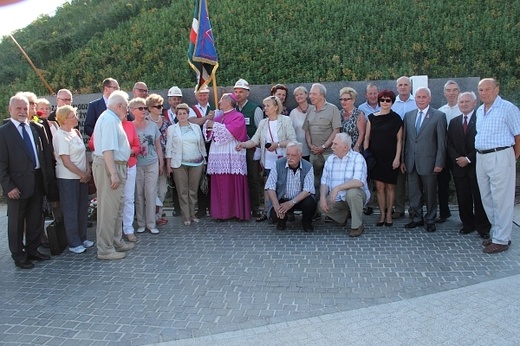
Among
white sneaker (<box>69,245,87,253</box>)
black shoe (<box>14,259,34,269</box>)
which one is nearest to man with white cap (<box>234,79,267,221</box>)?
white sneaker (<box>69,245,87,253</box>)

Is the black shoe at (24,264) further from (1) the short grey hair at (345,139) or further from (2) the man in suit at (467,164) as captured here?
(2) the man in suit at (467,164)

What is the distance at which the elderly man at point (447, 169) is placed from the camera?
7.18m

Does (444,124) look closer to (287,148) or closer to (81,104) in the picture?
→ (287,148)

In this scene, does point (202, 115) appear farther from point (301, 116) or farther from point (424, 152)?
point (424, 152)

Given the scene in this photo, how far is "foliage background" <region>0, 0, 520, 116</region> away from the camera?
41.5 feet

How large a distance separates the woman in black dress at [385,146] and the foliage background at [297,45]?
5.21 metres

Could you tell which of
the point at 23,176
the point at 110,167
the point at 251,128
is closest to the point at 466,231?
the point at 251,128

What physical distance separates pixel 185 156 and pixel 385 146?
3074 mm

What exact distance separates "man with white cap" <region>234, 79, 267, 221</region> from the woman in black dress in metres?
1.85

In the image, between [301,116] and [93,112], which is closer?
[93,112]

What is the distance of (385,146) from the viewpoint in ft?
23.7

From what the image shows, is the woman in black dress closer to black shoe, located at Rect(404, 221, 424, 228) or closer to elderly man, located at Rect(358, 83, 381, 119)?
black shoe, located at Rect(404, 221, 424, 228)

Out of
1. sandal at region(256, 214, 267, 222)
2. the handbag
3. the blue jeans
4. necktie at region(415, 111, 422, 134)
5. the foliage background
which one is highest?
the foliage background

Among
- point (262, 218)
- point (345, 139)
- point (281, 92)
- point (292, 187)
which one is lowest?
point (262, 218)
